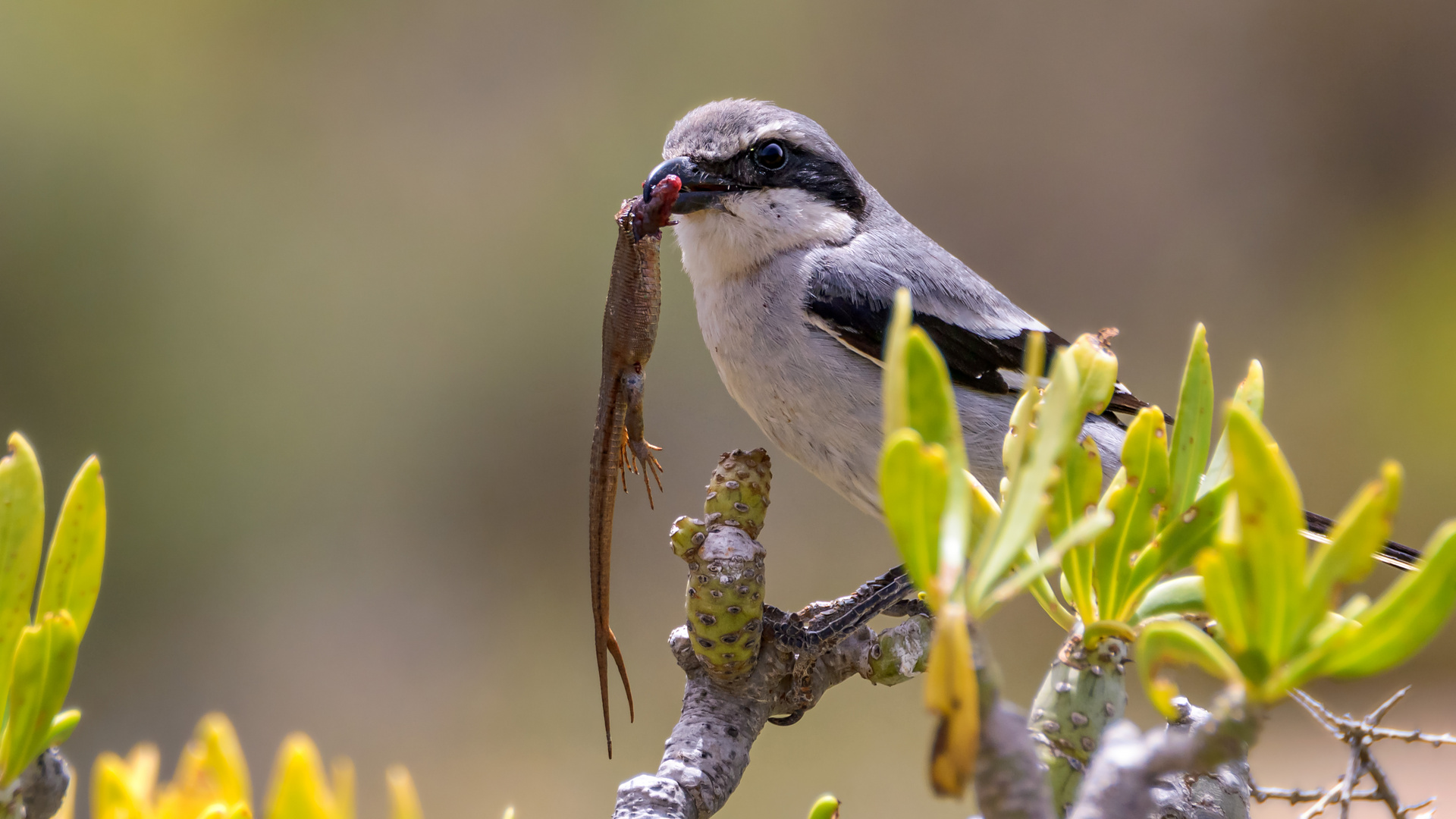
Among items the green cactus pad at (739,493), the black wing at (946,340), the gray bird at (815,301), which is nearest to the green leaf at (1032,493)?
the green cactus pad at (739,493)

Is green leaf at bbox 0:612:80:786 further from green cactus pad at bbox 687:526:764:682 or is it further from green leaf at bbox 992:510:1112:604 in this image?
green cactus pad at bbox 687:526:764:682

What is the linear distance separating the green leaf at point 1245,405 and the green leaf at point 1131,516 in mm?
54

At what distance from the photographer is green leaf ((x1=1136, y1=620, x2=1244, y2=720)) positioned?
354 mm

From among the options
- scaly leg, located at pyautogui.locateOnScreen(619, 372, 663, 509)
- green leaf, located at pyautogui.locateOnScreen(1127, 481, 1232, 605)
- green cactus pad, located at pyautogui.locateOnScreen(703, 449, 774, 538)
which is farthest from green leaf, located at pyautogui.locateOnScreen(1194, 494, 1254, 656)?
scaly leg, located at pyautogui.locateOnScreen(619, 372, 663, 509)

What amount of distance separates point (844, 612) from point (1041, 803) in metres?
1.11

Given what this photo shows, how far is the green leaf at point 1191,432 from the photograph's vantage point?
0.54m

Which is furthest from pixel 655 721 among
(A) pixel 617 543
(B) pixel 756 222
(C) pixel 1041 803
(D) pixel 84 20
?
(C) pixel 1041 803

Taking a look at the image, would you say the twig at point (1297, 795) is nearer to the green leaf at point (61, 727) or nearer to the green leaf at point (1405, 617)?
the green leaf at point (1405, 617)

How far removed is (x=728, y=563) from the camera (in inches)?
43.9

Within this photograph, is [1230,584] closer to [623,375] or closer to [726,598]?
[726,598]

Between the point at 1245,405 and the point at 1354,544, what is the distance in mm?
239

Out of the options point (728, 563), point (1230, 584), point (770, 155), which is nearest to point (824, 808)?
point (1230, 584)

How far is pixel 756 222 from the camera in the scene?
2.11 meters

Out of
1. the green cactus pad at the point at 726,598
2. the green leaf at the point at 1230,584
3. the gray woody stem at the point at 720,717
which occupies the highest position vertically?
the green leaf at the point at 1230,584
